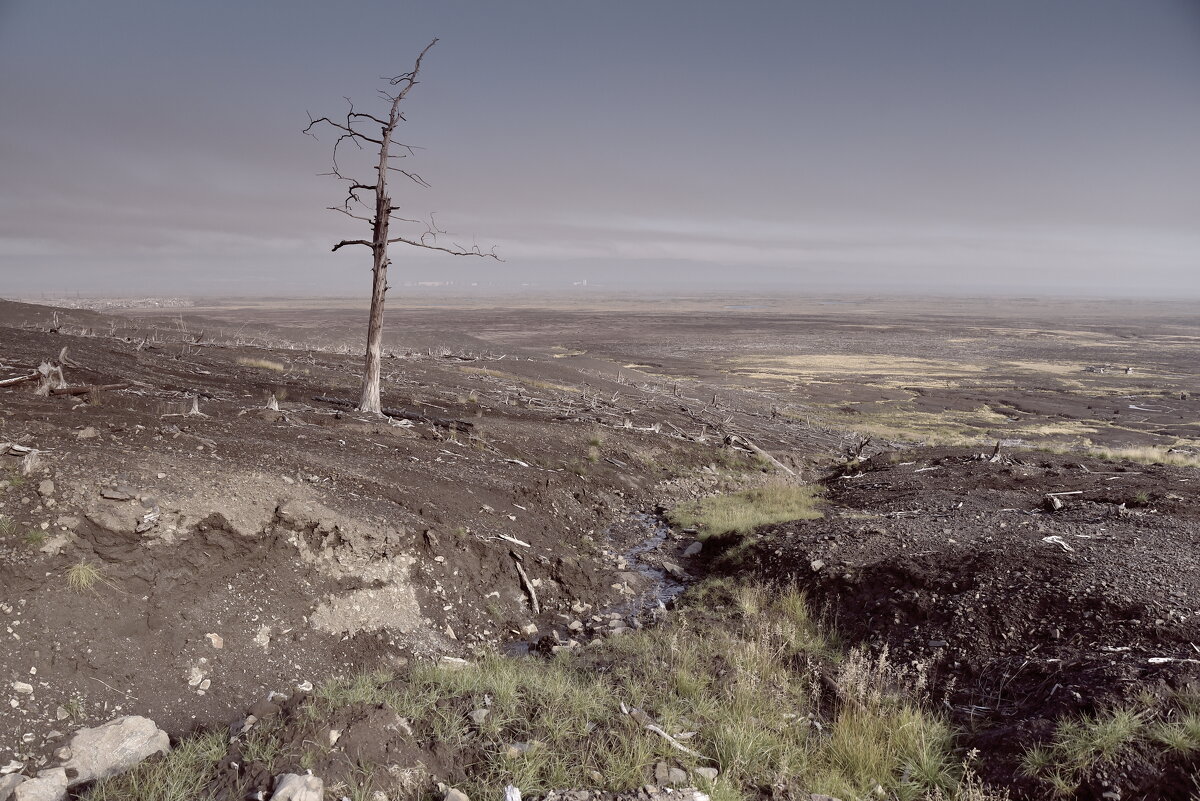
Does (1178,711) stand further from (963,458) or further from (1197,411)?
(1197,411)

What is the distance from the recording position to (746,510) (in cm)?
1353

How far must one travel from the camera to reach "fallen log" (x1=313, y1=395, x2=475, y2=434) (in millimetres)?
16500

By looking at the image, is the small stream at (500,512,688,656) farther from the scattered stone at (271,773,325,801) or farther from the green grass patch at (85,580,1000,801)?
the scattered stone at (271,773,325,801)

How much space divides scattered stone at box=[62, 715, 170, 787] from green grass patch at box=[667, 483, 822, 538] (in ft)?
30.1

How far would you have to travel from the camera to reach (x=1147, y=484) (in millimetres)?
14469

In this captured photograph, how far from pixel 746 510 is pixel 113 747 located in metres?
11.1

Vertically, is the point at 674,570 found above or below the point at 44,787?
below

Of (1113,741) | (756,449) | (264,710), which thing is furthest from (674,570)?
(756,449)

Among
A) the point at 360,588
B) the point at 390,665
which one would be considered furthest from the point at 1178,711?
the point at 360,588

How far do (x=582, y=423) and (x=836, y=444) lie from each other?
11.2 meters

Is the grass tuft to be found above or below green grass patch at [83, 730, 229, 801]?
above

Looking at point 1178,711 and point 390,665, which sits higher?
point 1178,711

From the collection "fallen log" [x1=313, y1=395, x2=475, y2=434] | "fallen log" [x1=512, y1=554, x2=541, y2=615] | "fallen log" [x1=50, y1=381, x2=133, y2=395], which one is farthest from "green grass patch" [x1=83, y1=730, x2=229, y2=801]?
"fallen log" [x1=313, y1=395, x2=475, y2=434]

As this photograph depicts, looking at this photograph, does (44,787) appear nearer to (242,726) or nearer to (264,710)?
(242,726)
